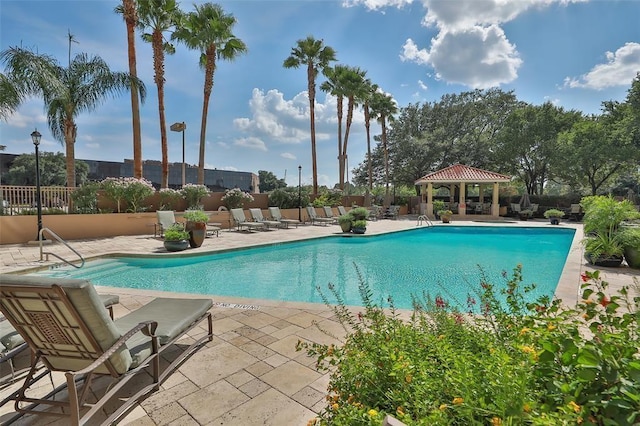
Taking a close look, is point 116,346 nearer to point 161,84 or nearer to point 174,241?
point 174,241

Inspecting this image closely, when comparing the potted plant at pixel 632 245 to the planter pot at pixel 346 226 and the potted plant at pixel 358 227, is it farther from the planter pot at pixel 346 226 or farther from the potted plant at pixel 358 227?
the planter pot at pixel 346 226

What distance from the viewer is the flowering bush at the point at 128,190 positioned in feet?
37.1

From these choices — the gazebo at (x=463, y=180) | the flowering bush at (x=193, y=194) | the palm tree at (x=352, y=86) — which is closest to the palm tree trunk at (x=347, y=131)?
the palm tree at (x=352, y=86)

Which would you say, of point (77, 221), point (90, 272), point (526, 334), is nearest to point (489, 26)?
point (526, 334)

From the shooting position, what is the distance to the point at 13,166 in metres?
38.2

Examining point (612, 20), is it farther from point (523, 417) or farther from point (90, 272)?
point (90, 272)

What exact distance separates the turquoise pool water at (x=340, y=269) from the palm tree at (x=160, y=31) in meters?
7.94

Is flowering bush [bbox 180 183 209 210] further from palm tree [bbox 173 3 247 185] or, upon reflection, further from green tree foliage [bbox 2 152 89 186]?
green tree foliage [bbox 2 152 89 186]

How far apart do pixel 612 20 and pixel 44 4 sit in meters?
13.3

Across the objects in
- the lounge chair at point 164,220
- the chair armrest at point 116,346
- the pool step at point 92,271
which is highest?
the lounge chair at point 164,220

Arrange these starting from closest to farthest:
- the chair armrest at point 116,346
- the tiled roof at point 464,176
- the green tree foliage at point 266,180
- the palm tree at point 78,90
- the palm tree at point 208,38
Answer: the chair armrest at point 116,346 < the palm tree at point 78,90 < the palm tree at point 208,38 < the tiled roof at point 464,176 < the green tree foliage at point 266,180

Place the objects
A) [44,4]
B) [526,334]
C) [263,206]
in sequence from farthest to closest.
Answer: [263,206]
[44,4]
[526,334]

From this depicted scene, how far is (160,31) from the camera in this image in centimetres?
1419

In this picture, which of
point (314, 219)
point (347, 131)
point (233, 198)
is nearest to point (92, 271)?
point (233, 198)
